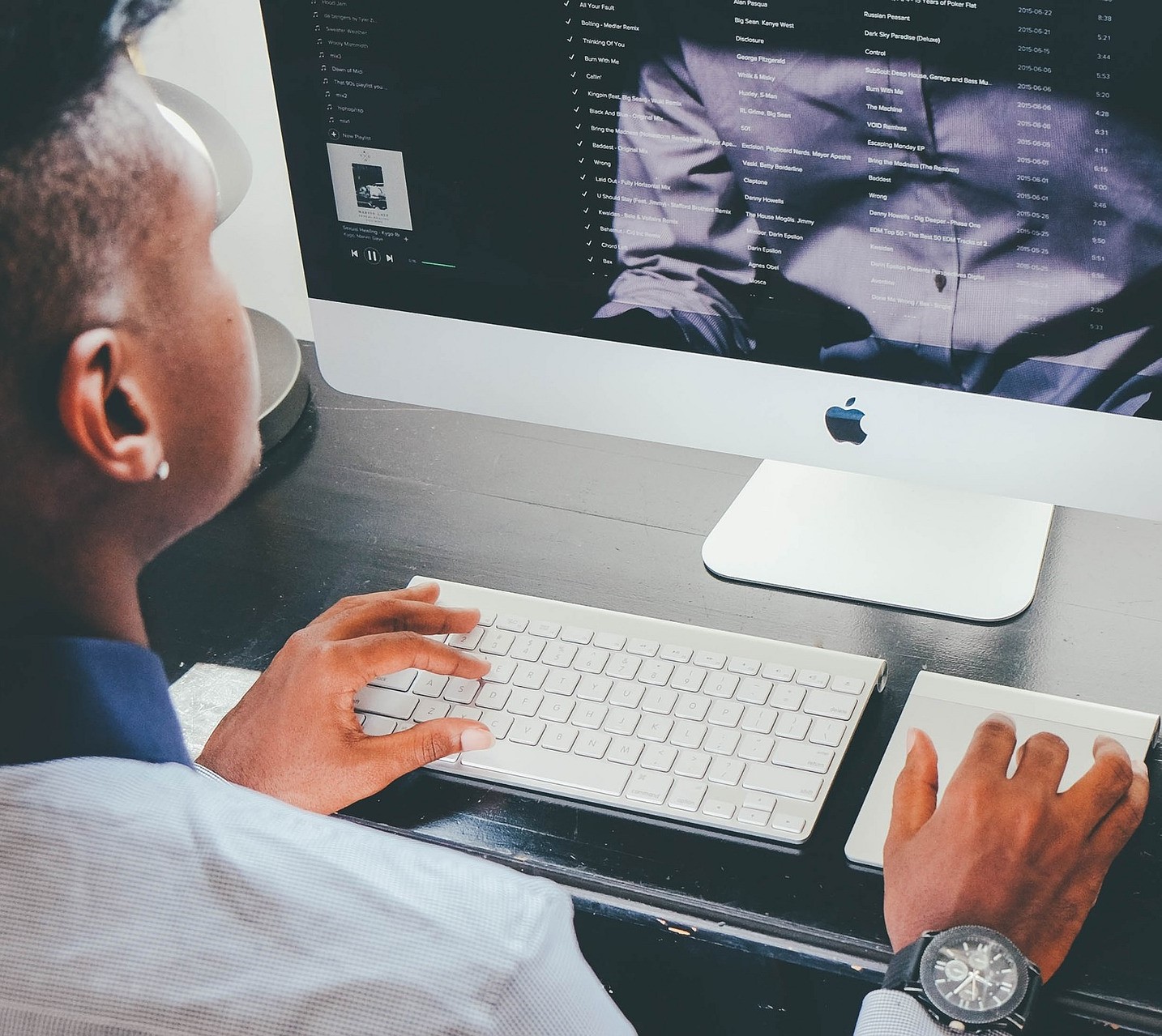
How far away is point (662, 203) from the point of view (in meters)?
0.83

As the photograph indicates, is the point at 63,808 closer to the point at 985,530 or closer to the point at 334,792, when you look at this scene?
the point at 334,792

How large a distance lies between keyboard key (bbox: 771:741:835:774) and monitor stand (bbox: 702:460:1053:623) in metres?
0.18

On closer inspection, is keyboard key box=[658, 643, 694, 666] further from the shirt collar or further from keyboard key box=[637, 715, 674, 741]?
the shirt collar

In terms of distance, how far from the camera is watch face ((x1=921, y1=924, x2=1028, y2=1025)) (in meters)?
0.63

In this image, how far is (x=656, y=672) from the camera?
832 millimetres

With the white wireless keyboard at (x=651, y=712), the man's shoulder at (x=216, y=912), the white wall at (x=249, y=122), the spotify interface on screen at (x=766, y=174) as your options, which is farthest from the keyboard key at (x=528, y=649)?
the white wall at (x=249, y=122)

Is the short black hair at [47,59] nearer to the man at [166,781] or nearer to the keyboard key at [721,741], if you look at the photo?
the man at [166,781]

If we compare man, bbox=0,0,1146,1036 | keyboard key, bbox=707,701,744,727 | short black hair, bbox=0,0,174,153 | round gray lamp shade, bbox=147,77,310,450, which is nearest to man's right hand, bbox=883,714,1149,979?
man, bbox=0,0,1146,1036

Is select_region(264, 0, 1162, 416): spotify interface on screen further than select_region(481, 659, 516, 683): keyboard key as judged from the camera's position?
No

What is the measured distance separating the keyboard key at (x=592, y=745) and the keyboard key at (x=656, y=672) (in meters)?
0.05

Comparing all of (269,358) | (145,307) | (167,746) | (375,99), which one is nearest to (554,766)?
(167,746)

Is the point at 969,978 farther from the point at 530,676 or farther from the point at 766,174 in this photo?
the point at 766,174

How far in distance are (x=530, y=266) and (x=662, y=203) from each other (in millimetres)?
114

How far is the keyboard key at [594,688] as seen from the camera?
819mm
